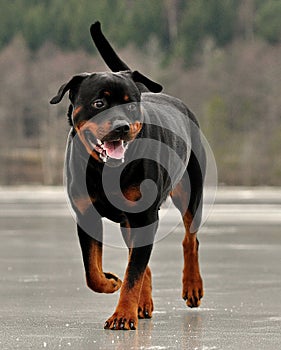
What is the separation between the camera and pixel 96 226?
22.8 feet

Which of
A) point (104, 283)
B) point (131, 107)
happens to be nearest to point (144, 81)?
point (131, 107)

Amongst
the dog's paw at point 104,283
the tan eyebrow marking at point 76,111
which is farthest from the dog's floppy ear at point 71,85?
the dog's paw at point 104,283

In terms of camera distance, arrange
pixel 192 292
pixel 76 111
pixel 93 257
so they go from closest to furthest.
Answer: pixel 76 111, pixel 93 257, pixel 192 292

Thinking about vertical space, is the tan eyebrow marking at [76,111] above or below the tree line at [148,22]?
above

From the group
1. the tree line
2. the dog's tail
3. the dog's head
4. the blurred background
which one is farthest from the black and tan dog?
the tree line

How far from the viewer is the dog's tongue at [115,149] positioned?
21.6 feet

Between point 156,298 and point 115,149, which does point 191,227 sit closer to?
point 156,298

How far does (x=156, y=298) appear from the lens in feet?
26.9

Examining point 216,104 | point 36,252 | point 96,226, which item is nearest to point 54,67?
point 216,104

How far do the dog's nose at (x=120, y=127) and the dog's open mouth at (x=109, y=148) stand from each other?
0.45 feet

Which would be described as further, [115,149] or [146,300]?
[146,300]

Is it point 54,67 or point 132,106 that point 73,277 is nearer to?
point 132,106

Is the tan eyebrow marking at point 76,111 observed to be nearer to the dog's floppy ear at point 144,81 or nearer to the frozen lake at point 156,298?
the dog's floppy ear at point 144,81

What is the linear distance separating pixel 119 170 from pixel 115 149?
176 mm
